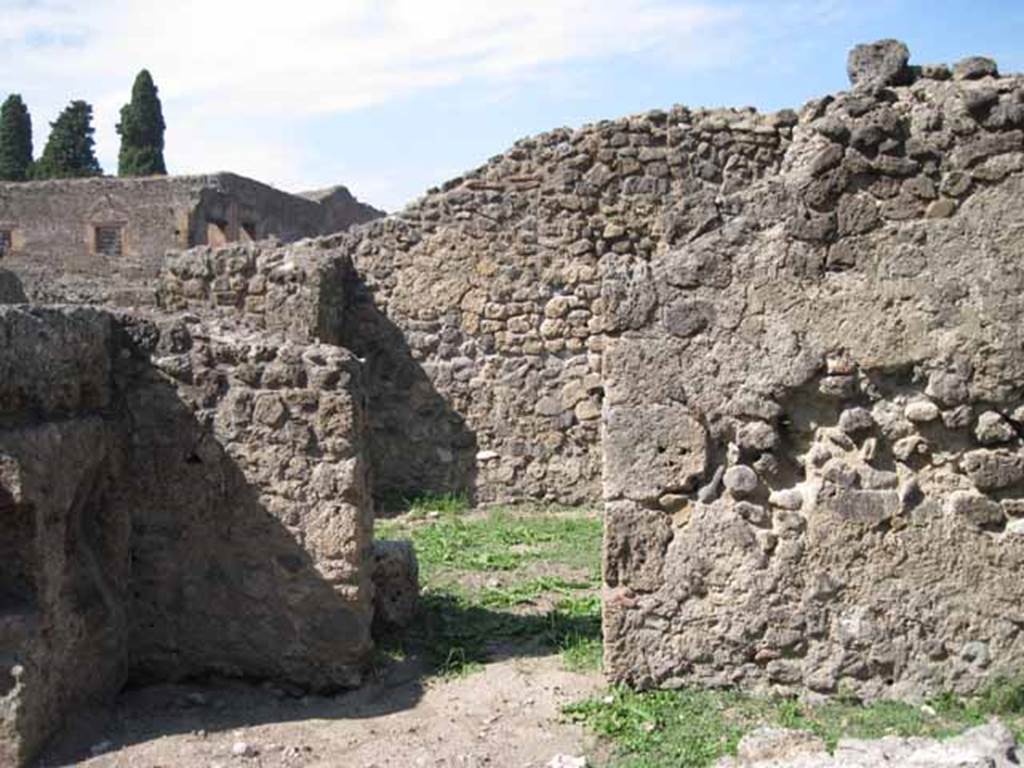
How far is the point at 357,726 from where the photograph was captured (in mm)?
4926

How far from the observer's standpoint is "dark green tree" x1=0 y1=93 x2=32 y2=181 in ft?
109

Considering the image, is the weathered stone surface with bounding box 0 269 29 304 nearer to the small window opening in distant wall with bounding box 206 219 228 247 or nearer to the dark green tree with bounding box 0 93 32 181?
the small window opening in distant wall with bounding box 206 219 228 247

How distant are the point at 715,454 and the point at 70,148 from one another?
107 feet

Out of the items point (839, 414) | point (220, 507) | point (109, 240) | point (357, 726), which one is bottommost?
point (357, 726)

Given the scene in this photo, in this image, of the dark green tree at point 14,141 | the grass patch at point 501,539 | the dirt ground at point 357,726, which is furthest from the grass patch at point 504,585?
the dark green tree at point 14,141

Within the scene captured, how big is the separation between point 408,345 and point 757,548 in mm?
5907

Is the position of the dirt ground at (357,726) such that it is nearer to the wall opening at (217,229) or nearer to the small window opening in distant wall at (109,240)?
the wall opening at (217,229)

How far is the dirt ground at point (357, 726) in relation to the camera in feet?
15.1

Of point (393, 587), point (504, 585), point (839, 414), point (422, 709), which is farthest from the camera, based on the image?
point (504, 585)

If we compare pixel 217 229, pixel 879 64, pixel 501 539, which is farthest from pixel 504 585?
pixel 217 229

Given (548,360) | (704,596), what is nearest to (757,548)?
(704,596)

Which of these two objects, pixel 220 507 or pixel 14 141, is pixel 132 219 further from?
pixel 220 507

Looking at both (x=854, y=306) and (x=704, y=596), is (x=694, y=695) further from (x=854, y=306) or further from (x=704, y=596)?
(x=854, y=306)

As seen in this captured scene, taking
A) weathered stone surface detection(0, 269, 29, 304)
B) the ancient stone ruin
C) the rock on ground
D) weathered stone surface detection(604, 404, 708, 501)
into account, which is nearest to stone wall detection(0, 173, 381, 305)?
weathered stone surface detection(0, 269, 29, 304)
